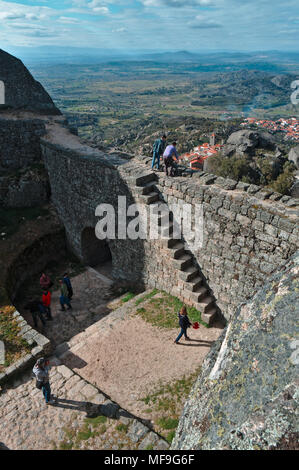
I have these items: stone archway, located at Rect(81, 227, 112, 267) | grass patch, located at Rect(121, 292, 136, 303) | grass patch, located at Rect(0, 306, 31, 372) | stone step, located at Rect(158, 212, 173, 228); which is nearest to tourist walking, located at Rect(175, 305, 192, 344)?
stone step, located at Rect(158, 212, 173, 228)

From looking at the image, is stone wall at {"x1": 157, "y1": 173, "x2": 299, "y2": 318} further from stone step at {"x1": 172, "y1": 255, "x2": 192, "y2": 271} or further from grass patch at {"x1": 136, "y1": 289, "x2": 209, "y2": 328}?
grass patch at {"x1": 136, "y1": 289, "x2": 209, "y2": 328}

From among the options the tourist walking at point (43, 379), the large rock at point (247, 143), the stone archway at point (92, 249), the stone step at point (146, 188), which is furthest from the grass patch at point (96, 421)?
the large rock at point (247, 143)

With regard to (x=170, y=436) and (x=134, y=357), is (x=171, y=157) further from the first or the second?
(x=170, y=436)

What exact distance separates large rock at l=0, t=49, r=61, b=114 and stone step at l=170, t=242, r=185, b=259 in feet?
45.4

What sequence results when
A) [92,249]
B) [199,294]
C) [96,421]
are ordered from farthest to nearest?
[92,249], [199,294], [96,421]

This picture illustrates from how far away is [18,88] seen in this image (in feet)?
60.1

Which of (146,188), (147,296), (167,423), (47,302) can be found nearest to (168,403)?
(167,423)

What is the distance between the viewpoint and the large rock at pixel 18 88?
1809cm

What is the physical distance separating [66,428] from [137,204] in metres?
6.74

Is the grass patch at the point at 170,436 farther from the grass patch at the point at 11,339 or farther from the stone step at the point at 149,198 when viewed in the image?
the stone step at the point at 149,198

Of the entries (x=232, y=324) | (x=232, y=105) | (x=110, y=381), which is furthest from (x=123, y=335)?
(x=232, y=105)

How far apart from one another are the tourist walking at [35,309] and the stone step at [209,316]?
5347 mm

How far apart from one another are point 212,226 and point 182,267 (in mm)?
1733

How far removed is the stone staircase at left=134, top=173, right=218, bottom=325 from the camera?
31.7 ft
